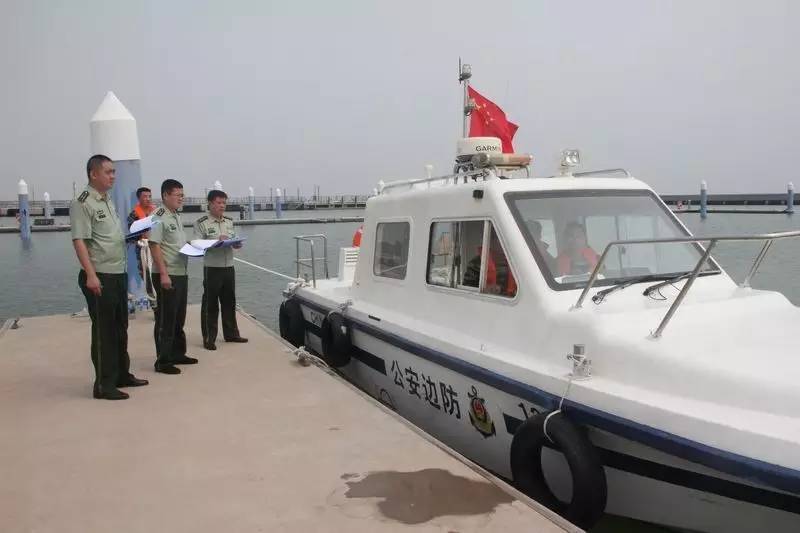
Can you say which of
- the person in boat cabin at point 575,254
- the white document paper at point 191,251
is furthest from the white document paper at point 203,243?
the person in boat cabin at point 575,254

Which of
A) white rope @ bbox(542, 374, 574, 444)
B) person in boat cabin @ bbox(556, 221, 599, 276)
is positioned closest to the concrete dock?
white rope @ bbox(542, 374, 574, 444)

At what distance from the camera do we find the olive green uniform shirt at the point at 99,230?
A: 450 centimetres

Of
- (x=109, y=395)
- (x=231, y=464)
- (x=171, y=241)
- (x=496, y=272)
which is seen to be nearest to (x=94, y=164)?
(x=171, y=241)

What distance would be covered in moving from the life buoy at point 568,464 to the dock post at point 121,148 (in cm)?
660

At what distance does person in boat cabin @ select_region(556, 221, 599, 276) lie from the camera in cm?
423

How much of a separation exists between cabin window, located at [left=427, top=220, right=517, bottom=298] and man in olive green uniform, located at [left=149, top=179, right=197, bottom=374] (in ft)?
7.35

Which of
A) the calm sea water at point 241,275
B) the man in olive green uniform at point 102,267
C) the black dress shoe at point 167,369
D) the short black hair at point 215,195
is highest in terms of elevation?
the short black hair at point 215,195

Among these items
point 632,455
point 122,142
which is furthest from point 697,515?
point 122,142

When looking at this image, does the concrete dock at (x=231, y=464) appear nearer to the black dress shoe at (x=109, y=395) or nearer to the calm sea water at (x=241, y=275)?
the black dress shoe at (x=109, y=395)

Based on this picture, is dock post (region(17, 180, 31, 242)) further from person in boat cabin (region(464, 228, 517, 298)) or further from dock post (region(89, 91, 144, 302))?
person in boat cabin (region(464, 228, 517, 298))

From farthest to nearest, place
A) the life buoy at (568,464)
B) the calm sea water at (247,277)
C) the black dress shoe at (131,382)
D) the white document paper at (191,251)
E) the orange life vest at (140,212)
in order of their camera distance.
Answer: the calm sea water at (247,277) → the orange life vest at (140,212) → the white document paper at (191,251) → the black dress shoe at (131,382) → the life buoy at (568,464)

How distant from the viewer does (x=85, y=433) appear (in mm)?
4090

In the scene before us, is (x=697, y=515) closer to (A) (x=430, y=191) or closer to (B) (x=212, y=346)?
(A) (x=430, y=191)

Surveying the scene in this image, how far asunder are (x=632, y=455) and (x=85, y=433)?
3.23 metres
